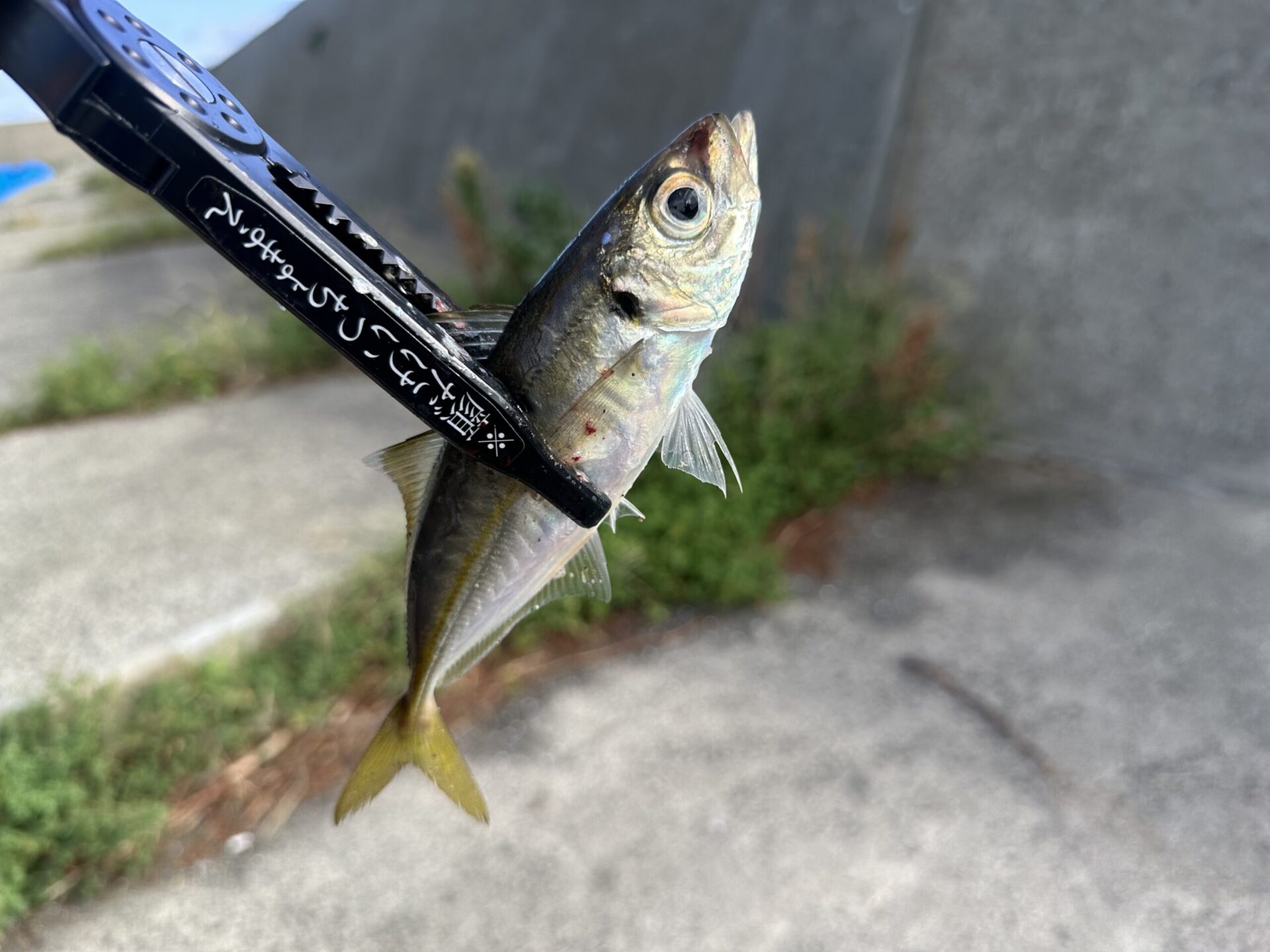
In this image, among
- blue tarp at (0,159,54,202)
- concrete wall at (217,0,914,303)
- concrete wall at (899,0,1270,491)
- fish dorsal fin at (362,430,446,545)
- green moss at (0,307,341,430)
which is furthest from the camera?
green moss at (0,307,341,430)

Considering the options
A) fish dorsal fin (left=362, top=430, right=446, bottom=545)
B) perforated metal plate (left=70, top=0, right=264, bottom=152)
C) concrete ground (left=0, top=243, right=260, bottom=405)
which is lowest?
concrete ground (left=0, top=243, right=260, bottom=405)

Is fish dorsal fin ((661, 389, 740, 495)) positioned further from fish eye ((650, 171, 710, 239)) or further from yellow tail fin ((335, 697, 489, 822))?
yellow tail fin ((335, 697, 489, 822))

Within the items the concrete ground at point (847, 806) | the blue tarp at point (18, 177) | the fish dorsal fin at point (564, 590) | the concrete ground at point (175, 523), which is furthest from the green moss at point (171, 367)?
the fish dorsal fin at point (564, 590)

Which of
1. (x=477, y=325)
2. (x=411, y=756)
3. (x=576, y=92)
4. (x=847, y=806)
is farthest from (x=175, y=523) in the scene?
(x=576, y=92)

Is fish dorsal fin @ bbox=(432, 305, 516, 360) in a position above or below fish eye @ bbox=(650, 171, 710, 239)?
below

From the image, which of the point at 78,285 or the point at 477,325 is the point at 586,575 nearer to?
the point at 477,325

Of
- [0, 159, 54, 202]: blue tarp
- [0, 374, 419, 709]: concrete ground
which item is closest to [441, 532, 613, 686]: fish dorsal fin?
[0, 159, 54, 202]: blue tarp

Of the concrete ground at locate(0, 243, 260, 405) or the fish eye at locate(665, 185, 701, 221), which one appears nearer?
the fish eye at locate(665, 185, 701, 221)

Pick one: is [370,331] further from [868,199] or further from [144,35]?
[868,199]
